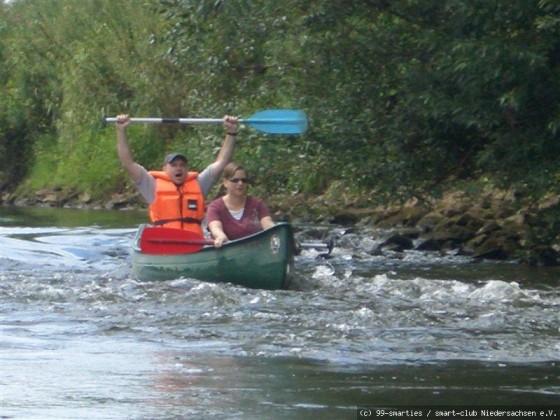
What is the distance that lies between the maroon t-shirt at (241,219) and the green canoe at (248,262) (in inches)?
18.3

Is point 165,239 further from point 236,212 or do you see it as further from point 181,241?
point 236,212

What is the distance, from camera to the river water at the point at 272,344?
660cm

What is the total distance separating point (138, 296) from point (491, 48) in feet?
13.5

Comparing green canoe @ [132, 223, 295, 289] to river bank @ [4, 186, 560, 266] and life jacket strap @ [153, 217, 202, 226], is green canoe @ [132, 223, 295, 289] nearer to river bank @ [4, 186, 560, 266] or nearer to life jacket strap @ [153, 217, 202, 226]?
life jacket strap @ [153, 217, 202, 226]

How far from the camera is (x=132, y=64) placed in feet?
103

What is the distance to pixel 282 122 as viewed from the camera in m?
13.8

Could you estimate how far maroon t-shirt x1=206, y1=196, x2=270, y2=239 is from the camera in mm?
12273

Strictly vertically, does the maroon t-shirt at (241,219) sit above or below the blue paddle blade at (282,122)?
below

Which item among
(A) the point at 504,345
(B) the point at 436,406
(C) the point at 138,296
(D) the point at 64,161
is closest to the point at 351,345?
(A) the point at 504,345

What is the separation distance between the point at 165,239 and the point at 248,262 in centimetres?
133

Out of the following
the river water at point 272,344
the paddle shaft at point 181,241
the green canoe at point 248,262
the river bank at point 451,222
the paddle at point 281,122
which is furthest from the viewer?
the river bank at point 451,222

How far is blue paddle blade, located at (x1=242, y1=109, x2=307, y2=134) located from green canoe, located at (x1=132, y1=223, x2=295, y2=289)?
2168 mm

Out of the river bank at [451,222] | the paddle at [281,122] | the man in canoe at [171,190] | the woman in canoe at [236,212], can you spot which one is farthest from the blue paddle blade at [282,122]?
the river bank at [451,222]

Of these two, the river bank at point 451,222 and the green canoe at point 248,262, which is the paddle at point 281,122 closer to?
the green canoe at point 248,262
